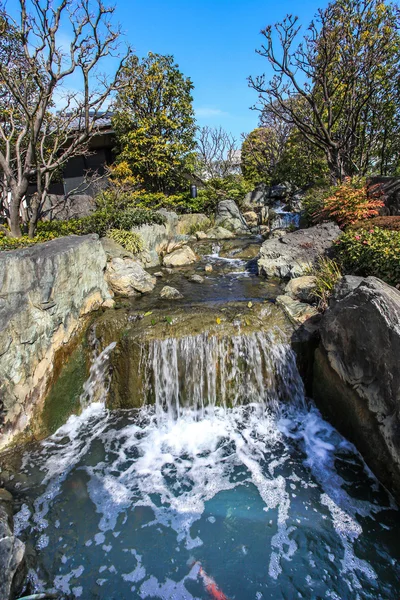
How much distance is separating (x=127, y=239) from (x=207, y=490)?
8.91 metres

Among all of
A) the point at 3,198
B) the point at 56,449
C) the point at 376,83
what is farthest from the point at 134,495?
the point at 376,83

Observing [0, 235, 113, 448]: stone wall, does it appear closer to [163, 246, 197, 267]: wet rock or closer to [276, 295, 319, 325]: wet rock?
[276, 295, 319, 325]: wet rock

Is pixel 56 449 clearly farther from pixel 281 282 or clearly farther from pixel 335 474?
pixel 281 282

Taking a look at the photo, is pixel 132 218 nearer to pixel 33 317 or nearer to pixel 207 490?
pixel 33 317

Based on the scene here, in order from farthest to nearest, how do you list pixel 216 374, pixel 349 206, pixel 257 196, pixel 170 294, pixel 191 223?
pixel 257 196 → pixel 191 223 → pixel 349 206 → pixel 170 294 → pixel 216 374

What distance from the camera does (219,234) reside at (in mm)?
17594

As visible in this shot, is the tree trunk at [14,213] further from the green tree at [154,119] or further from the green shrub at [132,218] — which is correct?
the green tree at [154,119]

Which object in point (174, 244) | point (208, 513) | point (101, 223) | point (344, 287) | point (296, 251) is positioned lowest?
point (208, 513)

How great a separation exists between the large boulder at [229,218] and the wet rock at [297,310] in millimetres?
11476

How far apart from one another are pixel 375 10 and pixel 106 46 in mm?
12413

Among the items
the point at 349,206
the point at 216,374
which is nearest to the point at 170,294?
the point at 216,374

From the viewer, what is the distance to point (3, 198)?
394 inches

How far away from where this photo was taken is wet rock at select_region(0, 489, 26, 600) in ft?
11.0

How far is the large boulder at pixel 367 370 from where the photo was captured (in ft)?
14.8
